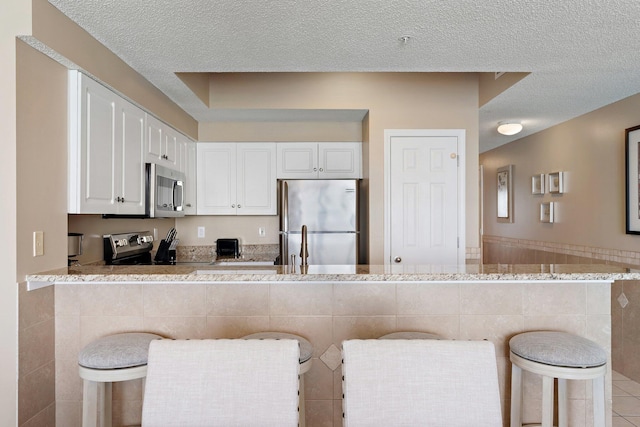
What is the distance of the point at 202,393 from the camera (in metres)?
1.16

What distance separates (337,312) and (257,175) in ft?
7.89

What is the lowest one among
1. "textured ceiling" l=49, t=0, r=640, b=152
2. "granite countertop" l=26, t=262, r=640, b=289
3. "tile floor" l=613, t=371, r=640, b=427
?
"tile floor" l=613, t=371, r=640, b=427

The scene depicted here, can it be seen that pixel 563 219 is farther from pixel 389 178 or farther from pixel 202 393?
pixel 202 393

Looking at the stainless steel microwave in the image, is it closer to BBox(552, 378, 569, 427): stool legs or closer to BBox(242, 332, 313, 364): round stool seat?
BBox(242, 332, 313, 364): round stool seat

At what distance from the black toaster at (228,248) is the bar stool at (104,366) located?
2541 millimetres

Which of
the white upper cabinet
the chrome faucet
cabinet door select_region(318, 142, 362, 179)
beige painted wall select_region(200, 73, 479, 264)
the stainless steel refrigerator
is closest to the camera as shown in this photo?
the chrome faucet

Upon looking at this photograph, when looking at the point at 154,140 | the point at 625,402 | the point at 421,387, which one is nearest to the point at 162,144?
the point at 154,140

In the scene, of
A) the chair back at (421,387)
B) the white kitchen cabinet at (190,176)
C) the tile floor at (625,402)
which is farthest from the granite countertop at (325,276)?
the white kitchen cabinet at (190,176)

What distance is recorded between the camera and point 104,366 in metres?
1.67

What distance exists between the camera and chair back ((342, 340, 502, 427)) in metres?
1.15

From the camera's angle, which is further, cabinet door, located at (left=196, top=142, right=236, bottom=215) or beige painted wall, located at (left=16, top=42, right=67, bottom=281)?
cabinet door, located at (left=196, top=142, right=236, bottom=215)

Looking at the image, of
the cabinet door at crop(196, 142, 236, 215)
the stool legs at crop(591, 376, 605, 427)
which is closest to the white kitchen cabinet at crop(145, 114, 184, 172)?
the cabinet door at crop(196, 142, 236, 215)

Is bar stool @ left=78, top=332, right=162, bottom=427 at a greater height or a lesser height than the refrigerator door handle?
lesser

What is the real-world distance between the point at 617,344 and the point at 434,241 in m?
1.65
